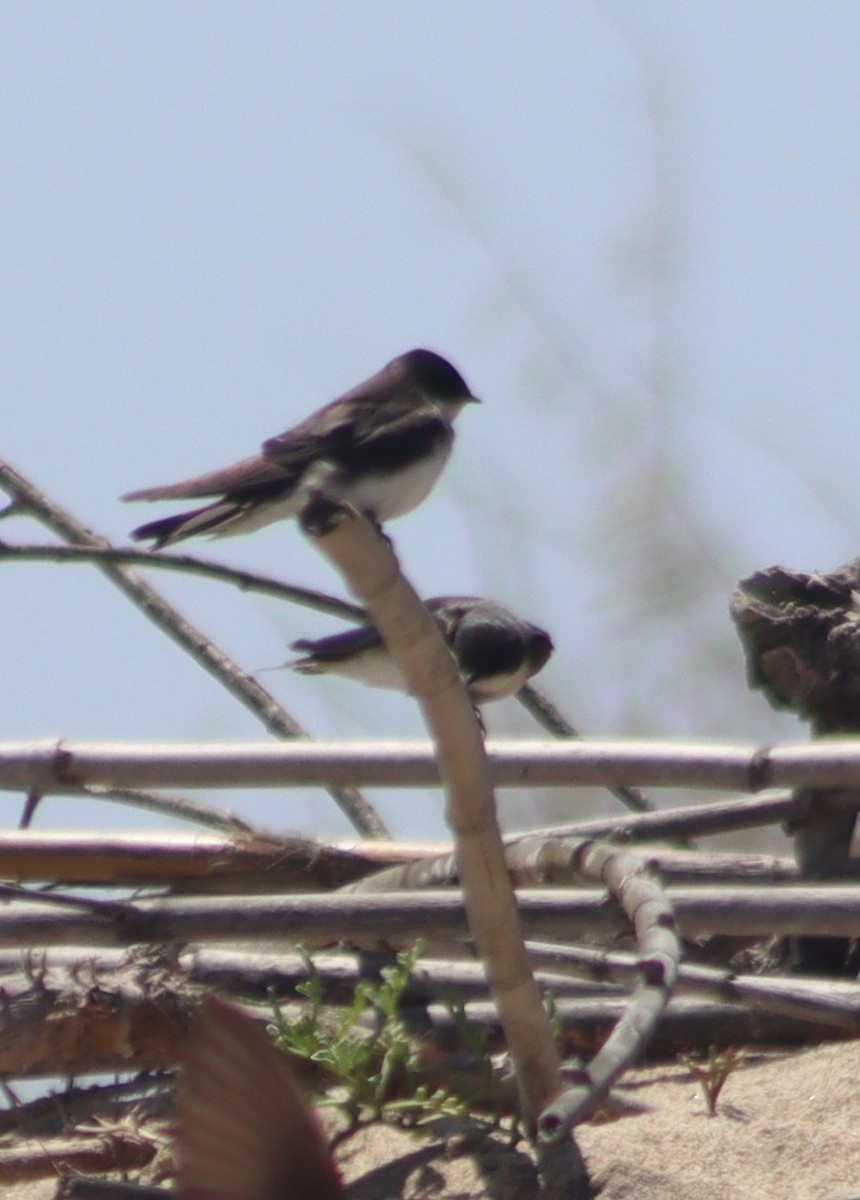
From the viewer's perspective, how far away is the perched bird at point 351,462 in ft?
16.9

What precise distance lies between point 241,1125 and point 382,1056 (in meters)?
1.14

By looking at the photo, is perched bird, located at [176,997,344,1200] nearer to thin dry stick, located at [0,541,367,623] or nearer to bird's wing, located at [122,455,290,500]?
thin dry stick, located at [0,541,367,623]

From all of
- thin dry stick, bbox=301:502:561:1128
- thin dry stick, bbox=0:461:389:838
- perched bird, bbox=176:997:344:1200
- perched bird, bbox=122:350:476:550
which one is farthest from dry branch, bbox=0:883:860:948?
perched bird, bbox=122:350:476:550

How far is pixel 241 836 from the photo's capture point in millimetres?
3041

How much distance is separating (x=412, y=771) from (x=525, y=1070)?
97cm

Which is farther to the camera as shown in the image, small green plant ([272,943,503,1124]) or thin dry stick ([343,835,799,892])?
thin dry stick ([343,835,799,892])

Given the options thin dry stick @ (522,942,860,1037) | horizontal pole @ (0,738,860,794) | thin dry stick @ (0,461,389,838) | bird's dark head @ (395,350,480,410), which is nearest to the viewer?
thin dry stick @ (522,942,860,1037)

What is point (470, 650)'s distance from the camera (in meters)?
5.73

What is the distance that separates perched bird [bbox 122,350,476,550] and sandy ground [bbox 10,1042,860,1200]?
2.68m

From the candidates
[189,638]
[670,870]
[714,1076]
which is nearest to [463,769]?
[714,1076]

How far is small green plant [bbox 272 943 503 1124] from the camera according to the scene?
2.22m

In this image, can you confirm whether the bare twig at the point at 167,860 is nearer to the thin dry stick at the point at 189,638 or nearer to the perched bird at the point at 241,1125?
the thin dry stick at the point at 189,638

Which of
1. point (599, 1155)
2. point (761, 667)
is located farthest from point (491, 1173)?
point (761, 667)

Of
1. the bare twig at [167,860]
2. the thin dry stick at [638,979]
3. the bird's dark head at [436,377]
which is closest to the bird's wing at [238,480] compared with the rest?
the bird's dark head at [436,377]
